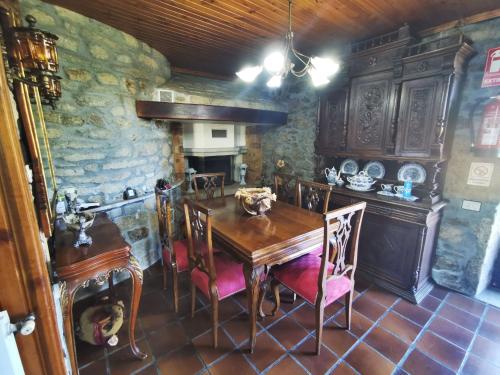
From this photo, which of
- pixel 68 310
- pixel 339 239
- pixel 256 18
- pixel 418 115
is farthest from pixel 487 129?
pixel 68 310

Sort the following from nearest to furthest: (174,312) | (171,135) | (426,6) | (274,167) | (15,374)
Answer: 1. (15,374)
2. (426,6)
3. (174,312)
4. (171,135)
5. (274,167)

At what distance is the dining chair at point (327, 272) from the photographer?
4.80ft

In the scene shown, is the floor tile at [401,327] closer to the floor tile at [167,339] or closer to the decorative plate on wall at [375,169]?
the decorative plate on wall at [375,169]

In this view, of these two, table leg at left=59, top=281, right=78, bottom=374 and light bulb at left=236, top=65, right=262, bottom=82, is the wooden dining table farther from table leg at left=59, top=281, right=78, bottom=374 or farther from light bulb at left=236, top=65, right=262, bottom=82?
light bulb at left=236, top=65, right=262, bottom=82

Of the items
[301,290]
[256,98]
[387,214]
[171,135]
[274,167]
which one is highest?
[256,98]

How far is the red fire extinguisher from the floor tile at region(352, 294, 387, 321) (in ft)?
5.14

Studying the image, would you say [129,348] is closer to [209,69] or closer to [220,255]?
[220,255]

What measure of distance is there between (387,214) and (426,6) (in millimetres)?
1706

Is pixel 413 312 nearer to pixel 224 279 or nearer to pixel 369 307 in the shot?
pixel 369 307

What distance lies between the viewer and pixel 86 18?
1888 millimetres

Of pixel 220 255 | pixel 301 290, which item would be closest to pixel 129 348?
pixel 220 255

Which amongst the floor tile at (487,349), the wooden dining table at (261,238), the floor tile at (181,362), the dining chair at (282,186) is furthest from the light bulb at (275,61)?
the floor tile at (487,349)

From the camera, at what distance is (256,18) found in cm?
192

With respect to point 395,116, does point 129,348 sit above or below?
below
